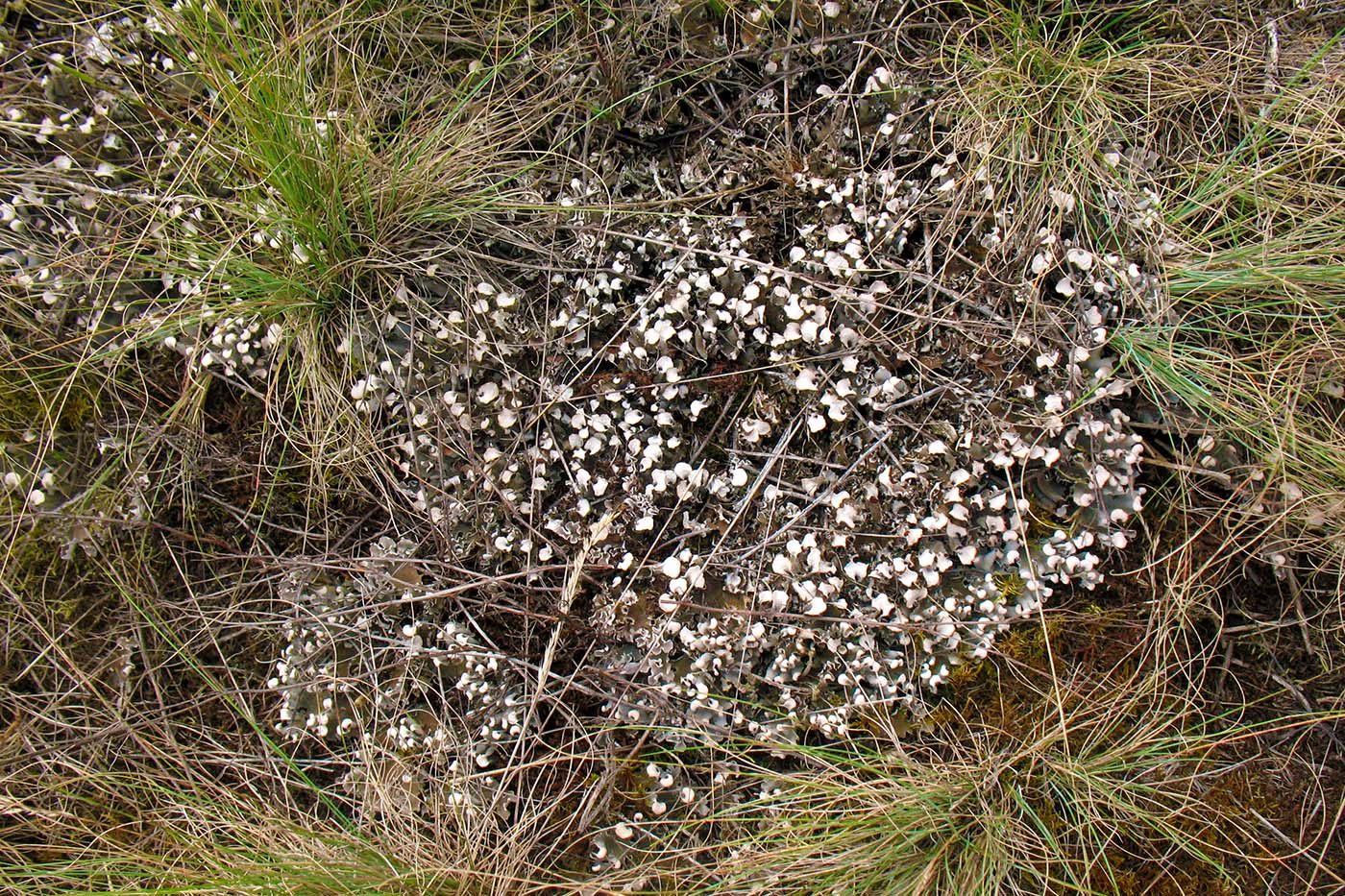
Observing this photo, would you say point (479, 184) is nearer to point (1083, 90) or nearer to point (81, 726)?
point (1083, 90)

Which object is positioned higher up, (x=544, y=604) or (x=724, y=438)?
(x=724, y=438)

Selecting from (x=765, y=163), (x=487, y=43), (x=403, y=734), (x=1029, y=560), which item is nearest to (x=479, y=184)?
(x=487, y=43)

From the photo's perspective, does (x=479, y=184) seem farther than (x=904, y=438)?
Yes

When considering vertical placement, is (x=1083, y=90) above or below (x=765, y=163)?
above

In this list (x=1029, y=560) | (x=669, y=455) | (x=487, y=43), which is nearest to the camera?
(x=1029, y=560)

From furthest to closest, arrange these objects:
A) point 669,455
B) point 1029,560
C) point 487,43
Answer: point 487,43
point 669,455
point 1029,560

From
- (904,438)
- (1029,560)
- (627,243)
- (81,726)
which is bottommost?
(81,726)
